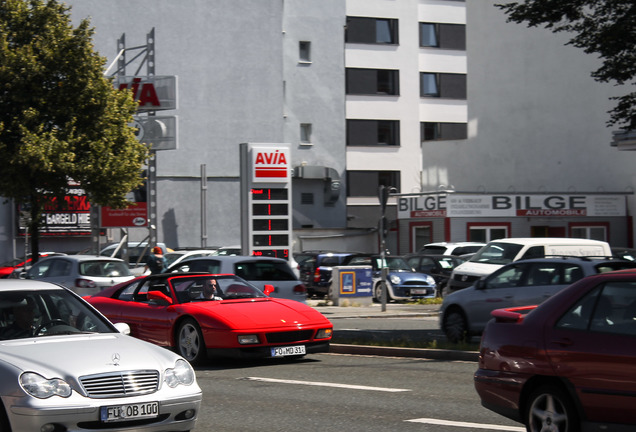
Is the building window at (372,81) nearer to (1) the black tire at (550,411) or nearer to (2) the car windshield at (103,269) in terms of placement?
(2) the car windshield at (103,269)

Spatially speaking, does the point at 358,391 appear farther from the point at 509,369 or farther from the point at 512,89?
the point at 512,89

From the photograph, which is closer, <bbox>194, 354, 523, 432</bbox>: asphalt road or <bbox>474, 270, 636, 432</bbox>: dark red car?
<bbox>474, 270, 636, 432</bbox>: dark red car

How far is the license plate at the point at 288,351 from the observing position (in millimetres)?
14023

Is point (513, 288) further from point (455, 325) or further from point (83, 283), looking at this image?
point (83, 283)

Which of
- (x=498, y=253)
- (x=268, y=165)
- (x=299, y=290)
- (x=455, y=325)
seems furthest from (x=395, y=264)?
(x=455, y=325)

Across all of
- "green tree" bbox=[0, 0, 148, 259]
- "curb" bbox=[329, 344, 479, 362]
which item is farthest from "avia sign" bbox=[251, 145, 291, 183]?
"curb" bbox=[329, 344, 479, 362]

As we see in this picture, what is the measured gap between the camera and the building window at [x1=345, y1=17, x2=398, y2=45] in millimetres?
57750

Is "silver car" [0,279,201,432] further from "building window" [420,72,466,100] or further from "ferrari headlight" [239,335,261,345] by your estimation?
"building window" [420,72,466,100]

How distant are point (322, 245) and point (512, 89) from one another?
Answer: 39.4 feet

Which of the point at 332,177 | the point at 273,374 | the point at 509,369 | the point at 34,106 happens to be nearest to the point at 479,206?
the point at 332,177

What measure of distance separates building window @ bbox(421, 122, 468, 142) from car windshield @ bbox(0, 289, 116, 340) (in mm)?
51909

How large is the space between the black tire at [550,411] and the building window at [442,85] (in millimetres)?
53221

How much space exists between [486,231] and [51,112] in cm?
2299

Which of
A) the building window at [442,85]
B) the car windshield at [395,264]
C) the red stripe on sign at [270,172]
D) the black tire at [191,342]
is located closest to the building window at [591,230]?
the car windshield at [395,264]
